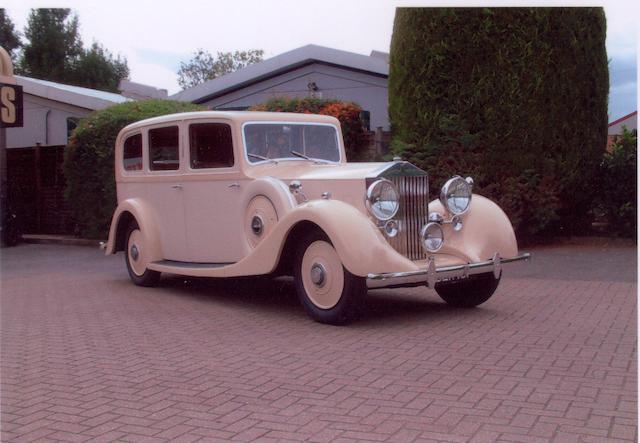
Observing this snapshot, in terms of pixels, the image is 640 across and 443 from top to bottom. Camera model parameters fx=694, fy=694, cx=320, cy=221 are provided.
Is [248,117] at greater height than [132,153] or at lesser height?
greater

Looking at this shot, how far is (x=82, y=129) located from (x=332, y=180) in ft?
26.7

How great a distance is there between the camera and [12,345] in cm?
555

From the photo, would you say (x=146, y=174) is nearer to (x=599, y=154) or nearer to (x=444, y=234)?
(x=444, y=234)

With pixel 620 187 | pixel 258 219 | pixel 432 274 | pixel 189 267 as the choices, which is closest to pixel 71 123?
pixel 189 267

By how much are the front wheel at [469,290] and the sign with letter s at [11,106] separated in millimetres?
7840

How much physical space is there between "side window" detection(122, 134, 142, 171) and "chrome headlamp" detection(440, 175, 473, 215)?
12.9 feet

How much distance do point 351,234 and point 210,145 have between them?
2.48 meters

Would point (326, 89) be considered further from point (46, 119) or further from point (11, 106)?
point (11, 106)

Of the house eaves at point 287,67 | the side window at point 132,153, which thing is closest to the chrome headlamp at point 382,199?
the side window at point 132,153

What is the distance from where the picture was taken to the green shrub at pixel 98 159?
12617 millimetres

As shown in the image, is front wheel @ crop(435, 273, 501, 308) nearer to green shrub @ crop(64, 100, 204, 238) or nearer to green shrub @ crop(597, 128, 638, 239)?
green shrub @ crop(597, 128, 638, 239)

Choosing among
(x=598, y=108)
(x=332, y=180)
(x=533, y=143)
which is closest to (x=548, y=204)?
(x=533, y=143)

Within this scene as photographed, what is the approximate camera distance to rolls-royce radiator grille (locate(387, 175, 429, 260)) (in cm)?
616

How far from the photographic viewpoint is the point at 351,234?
555 centimetres
